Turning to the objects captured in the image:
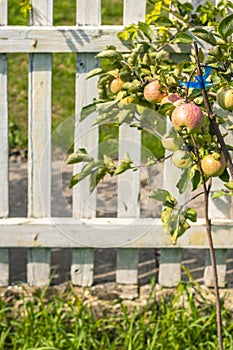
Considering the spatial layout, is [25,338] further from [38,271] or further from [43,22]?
[43,22]

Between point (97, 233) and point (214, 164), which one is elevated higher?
point (214, 164)

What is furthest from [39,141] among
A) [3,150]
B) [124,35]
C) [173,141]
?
[173,141]

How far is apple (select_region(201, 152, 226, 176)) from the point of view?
6.74 ft

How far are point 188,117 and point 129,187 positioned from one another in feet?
5.54

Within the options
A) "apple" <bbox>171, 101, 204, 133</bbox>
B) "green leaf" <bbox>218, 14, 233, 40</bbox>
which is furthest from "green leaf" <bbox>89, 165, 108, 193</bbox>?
"green leaf" <bbox>218, 14, 233, 40</bbox>

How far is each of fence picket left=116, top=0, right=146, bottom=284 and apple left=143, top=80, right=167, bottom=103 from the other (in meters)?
1.21

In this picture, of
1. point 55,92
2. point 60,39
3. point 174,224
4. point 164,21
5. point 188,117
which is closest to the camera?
point 188,117

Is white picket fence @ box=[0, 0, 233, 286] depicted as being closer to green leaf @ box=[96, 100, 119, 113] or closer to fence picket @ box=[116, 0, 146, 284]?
fence picket @ box=[116, 0, 146, 284]

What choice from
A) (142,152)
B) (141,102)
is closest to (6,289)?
(142,152)

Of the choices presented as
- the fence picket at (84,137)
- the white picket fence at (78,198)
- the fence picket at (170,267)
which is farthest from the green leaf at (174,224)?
Answer: the fence picket at (170,267)

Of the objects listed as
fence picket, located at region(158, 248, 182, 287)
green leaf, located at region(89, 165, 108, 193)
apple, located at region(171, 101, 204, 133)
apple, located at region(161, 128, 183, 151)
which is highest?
apple, located at region(171, 101, 204, 133)

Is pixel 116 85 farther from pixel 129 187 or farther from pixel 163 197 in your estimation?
pixel 129 187

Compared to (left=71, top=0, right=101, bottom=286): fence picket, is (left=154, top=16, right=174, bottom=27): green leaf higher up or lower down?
higher up

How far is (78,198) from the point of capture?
11.6 ft
